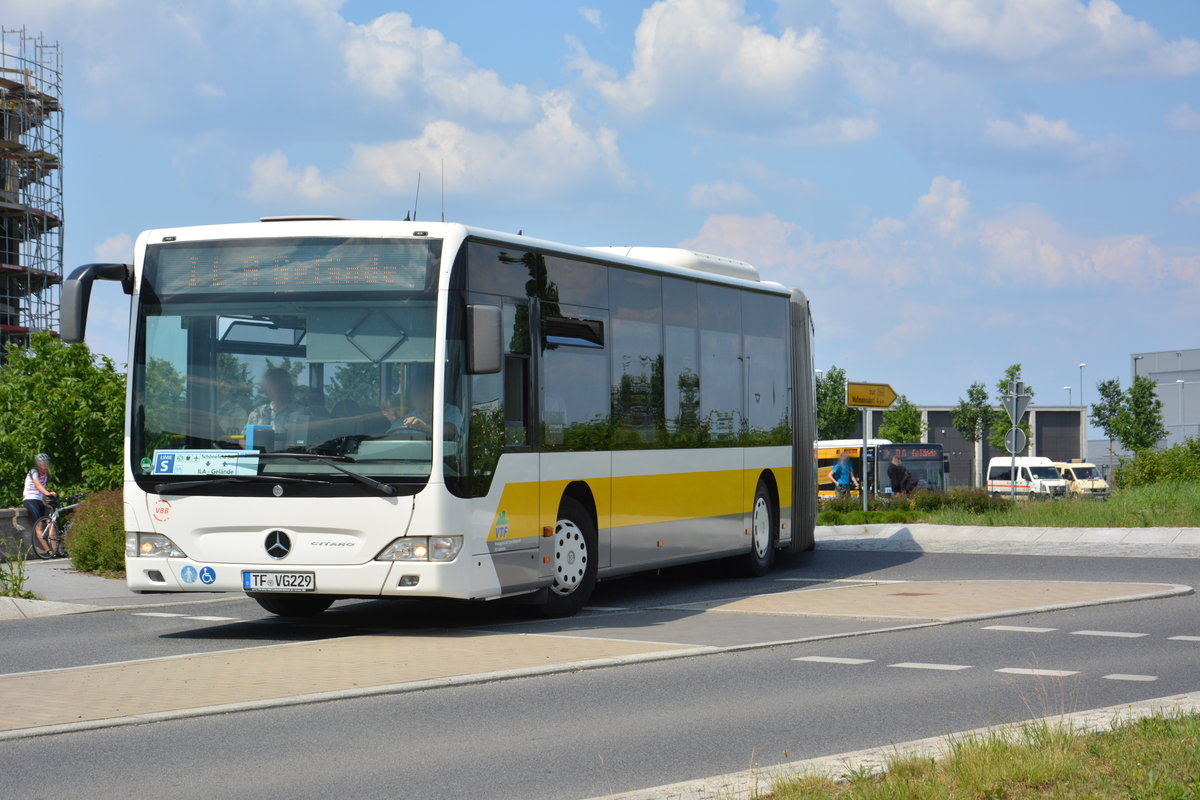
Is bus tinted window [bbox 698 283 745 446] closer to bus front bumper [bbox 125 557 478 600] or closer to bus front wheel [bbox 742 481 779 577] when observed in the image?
bus front wheel [bbox 742 481 779 577]

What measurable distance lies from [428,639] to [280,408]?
224 cm

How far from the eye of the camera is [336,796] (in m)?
6.97

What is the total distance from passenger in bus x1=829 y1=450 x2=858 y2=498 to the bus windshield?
1697 inches

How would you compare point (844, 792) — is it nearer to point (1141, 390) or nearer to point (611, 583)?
point (611, 583)

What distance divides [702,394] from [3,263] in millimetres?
68981

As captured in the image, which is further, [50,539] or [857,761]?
[50,539]

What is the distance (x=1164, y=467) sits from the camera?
1468 inches

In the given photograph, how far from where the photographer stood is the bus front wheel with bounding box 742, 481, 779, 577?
63.7ft

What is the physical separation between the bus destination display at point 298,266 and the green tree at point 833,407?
83.9 m

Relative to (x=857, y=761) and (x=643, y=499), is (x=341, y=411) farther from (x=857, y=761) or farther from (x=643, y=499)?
(x=857, y=761)

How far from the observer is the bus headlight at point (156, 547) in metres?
13.1

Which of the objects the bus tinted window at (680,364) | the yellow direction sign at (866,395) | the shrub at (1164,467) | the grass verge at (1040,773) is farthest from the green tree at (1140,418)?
the grass verge at (1040,773)

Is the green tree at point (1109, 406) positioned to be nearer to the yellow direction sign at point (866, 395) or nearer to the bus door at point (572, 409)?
the yellow direction sign at point (866, 395)

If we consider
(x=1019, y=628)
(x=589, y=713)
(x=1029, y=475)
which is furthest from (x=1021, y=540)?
(x=1029, y=475)
